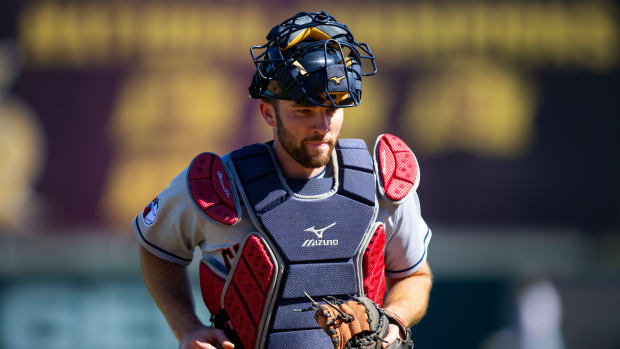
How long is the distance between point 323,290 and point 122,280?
562 cm

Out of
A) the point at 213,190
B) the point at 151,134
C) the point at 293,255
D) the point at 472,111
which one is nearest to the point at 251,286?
the point at 293,255

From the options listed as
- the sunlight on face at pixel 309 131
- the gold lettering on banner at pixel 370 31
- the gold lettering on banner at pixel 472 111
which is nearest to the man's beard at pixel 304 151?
the sunlight on face at pixel 309 131

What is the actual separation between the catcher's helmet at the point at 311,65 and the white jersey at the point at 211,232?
16.0 inches

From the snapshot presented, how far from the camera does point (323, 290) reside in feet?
9.20

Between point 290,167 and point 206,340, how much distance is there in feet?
2.13

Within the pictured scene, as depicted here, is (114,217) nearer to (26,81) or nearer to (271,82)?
(26,81)

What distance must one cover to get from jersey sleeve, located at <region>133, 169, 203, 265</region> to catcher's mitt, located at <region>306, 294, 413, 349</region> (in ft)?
1.89

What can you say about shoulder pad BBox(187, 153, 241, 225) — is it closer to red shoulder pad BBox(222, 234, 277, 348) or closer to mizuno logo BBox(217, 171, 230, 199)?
mizuno logo BBox(217, 171, 230, 199)

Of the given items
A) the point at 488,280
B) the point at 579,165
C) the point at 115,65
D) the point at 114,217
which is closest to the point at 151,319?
the point at 114,217

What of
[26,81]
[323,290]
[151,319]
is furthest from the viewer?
[26,81]

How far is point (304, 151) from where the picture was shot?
2.84 metres

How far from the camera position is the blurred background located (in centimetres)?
851

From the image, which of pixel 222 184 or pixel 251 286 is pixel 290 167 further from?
pixel 251 286

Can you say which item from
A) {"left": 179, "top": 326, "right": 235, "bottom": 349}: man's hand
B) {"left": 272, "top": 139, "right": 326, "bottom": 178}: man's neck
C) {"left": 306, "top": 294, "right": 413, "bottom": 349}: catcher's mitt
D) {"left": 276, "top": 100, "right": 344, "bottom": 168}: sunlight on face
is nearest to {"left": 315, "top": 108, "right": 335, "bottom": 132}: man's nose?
{"left": 276, "top": 100, "right": 344, "bottom": 168}: sunlight on face
